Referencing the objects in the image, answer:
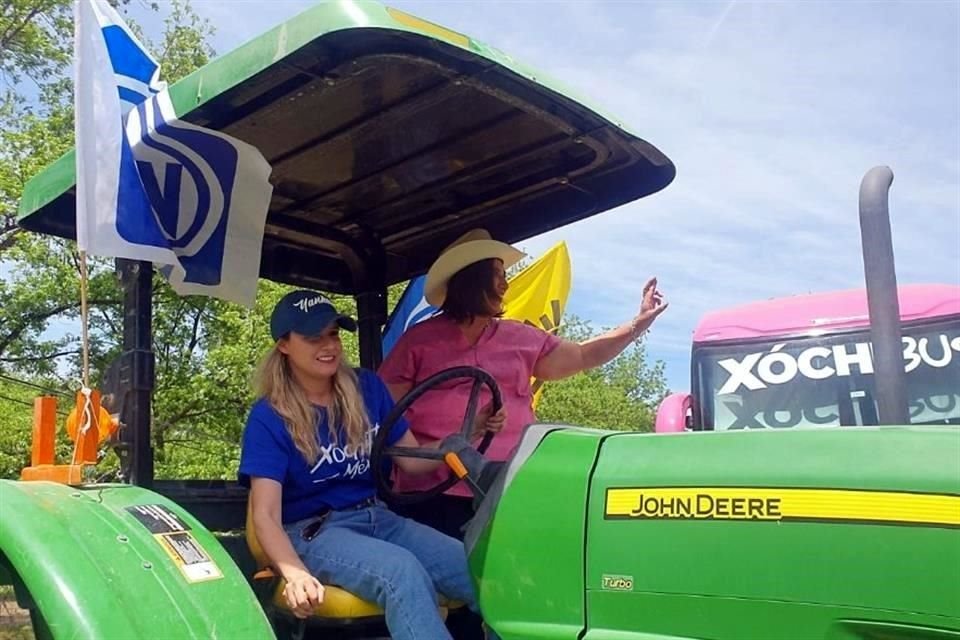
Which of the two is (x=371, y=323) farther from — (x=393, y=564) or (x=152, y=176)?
(x=393, y=564)

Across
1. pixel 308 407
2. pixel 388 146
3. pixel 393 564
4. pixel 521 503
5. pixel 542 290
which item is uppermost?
pixel 542 290

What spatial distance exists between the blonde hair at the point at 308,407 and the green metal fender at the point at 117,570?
0.40 meters

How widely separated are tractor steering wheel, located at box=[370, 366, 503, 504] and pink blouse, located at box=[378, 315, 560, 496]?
129mm

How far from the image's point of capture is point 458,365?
10.5 ft

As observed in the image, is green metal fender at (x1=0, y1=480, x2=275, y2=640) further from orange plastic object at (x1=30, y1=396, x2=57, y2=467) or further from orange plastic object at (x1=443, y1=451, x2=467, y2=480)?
orange plastic object at (x1=443, y1=451, x2=467, y2=480)

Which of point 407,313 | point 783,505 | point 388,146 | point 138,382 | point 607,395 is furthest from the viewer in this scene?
point 607,395

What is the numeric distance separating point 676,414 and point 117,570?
8.47 m

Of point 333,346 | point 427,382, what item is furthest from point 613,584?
point 333,346

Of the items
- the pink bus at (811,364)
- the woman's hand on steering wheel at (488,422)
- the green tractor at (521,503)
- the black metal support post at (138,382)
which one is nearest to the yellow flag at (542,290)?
the pink bus at (811,364)

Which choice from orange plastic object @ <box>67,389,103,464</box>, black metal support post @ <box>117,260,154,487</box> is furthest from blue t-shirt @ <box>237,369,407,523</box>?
orange plastic object @ <box>67,389,103,464</box>

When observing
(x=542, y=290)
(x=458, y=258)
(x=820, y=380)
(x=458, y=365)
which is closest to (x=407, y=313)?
(x=458, y=258)

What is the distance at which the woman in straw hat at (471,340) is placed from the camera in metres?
3.14

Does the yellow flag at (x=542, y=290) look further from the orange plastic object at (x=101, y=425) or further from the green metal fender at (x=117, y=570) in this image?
the green metal fender at (x=117, y=570)

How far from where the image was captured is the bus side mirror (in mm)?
9945
